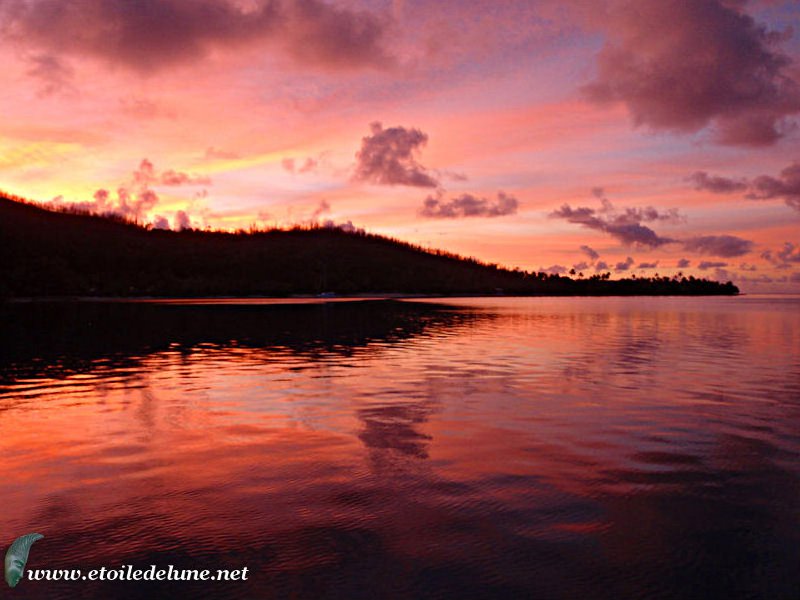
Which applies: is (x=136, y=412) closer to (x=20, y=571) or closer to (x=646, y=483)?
(x=20, y=571)

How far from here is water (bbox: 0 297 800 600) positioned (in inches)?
327

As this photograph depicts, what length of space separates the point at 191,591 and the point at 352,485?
4.38 m

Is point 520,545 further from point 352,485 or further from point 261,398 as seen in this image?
point 261,398

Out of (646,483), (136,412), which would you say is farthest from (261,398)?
(646,483)

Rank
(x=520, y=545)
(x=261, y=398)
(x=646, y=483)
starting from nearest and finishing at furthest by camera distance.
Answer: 1. (x=520, y=545)
2. (x=646, y=483)
3. (x=261, y=398)

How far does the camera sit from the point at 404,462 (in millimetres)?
13578

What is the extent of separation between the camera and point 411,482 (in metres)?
12.1

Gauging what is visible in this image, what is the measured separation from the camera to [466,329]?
57625 millimetres

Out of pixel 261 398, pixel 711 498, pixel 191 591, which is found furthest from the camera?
pixel 261 398

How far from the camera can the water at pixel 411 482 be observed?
8.30 metres

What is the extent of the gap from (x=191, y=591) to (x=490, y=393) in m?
16.1

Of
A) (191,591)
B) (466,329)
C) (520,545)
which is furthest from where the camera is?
(466,329)

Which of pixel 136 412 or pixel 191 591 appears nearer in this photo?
pixel 191 591

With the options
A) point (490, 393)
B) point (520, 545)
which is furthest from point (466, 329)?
point (520, 545)
